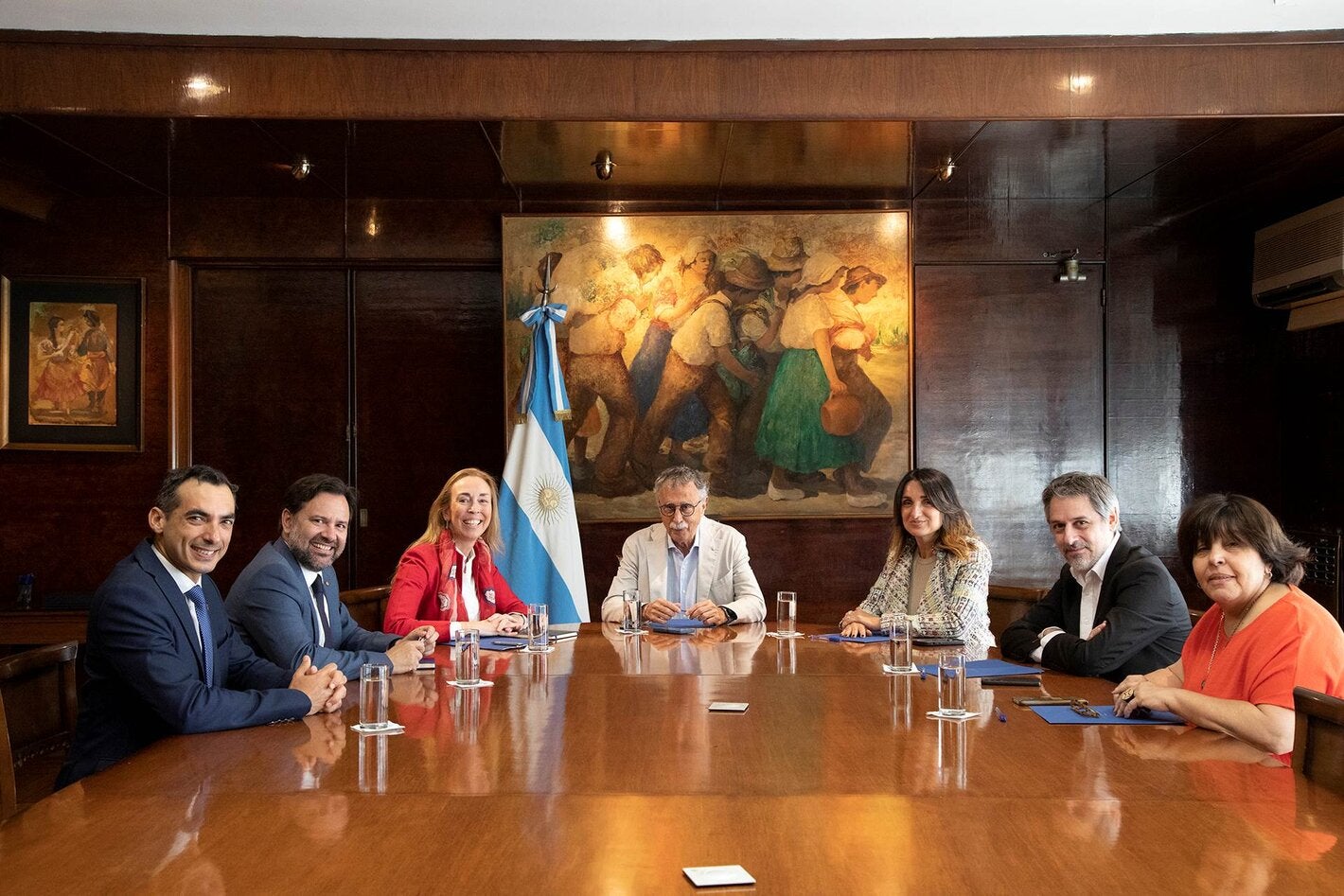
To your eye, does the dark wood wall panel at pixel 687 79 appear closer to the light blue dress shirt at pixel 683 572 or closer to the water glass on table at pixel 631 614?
the light blue dress shirt at pixel 683 572

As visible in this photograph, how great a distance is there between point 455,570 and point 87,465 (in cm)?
323

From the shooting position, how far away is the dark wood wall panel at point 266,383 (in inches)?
271

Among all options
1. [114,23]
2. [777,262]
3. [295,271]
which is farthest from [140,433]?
[777,262]

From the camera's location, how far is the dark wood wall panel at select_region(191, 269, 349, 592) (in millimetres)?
6871

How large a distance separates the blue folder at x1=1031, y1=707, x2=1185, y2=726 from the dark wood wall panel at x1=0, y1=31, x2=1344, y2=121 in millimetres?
2802

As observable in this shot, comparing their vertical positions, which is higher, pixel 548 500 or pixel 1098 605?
pixel 548 500

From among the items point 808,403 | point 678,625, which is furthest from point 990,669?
point 808,403

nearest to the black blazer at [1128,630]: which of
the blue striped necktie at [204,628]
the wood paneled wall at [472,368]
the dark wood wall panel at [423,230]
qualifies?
the blue striped necktie at [204,628]

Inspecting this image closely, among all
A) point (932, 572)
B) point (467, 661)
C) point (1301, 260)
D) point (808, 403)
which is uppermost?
point (1301, 260)

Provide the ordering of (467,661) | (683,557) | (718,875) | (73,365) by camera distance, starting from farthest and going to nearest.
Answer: (73,365) → (683,557) → (467,661) → (718,875)

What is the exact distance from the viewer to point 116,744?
2766 millimetres

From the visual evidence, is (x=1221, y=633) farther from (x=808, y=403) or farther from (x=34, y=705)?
(x=808, y=403)

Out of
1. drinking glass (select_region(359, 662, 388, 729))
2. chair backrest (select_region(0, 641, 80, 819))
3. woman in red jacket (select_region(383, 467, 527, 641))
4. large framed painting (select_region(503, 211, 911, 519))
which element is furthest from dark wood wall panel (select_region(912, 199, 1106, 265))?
chair backrest (select_region(0, 641, 80, 819))

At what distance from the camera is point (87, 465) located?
670 cm
